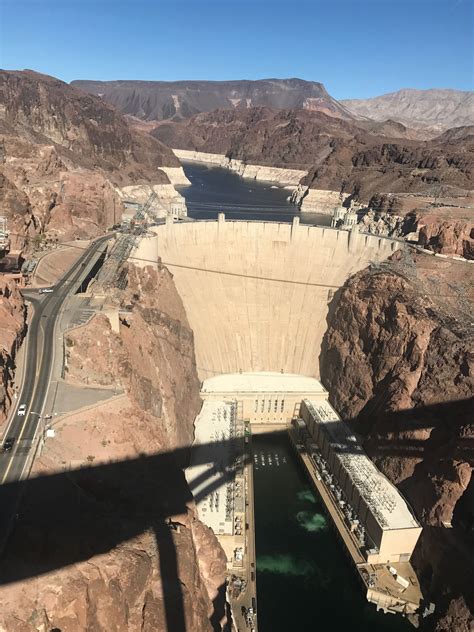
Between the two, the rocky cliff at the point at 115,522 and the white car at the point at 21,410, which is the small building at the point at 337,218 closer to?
the rocky cliff at the point at 115,522

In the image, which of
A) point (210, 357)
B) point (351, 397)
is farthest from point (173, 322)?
point (351, 397)

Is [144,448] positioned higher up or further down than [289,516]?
higher up

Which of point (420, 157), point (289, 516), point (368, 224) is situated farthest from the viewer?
point (420, 157)

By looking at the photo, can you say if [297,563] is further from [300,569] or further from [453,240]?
[453,240]

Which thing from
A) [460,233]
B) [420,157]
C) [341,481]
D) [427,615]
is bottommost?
[427,615]

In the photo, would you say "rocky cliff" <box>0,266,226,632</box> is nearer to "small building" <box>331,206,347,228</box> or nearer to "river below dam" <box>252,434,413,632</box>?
"river below dam" <box>252,434,413,632</box>

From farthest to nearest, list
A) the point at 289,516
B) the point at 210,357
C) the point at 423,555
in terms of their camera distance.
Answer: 1. the point at 210,357
2. the point at 289,516
3. the point at 423,555

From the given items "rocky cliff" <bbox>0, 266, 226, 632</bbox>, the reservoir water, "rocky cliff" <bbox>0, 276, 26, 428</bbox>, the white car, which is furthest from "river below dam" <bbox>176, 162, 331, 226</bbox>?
the white car

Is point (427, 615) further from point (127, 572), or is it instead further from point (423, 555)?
point (127, 572)
